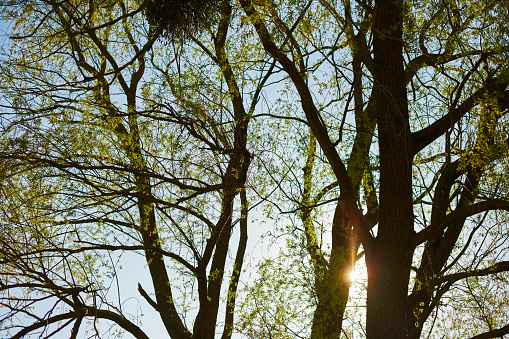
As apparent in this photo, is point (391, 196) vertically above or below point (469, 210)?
above

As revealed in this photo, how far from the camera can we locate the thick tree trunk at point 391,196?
17.7 ft

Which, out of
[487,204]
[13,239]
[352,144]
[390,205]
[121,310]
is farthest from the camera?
[352,144]

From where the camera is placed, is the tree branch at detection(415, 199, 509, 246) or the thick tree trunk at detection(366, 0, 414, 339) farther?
the thick tree trunk at detection(366, 0, 414, 339)

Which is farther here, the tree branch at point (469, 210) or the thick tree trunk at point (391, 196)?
the thick tree trunk at point (391, 196)

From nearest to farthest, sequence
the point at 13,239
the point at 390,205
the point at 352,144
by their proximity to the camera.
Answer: the point at 390,205 < the point at 13,239 < the point at 352,144

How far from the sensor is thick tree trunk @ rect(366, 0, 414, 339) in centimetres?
540

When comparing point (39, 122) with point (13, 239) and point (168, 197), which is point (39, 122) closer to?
point (13, 239)

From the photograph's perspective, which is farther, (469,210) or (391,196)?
(391,196)

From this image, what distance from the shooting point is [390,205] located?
562 cm

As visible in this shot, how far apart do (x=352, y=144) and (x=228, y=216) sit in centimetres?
227

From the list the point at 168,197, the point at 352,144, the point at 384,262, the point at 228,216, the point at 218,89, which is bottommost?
the point at 384,262

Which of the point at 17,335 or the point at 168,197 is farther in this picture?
the point at 168,197

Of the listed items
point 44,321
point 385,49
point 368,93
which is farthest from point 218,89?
point 44,321

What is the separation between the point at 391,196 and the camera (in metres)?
5.63
